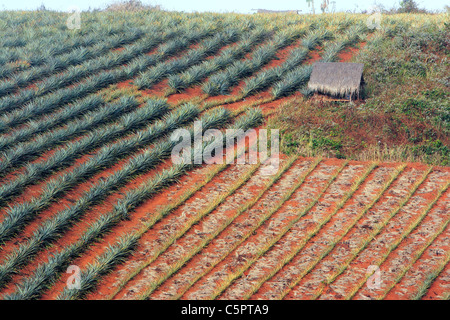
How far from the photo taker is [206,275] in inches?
368

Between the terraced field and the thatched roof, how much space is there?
66cm

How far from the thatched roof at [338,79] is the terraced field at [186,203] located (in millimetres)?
659

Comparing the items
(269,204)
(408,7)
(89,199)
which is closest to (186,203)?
(269,204)

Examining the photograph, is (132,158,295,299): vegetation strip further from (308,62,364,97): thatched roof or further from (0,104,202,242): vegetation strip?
(308,62,364,97): thatched roof

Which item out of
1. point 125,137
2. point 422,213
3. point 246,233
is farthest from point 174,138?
point 422,213

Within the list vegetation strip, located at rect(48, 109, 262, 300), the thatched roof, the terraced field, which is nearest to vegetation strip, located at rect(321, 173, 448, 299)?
the terraced field

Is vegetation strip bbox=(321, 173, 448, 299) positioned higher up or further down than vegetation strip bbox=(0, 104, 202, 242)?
further down

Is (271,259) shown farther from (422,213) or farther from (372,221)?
(422,213)

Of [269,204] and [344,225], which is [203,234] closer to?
[269,204]

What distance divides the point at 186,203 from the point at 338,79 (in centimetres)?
658

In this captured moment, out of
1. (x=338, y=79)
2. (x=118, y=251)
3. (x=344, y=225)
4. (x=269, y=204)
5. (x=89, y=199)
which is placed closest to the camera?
(x=118, y=251)

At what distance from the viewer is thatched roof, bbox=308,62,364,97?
15.5 metres

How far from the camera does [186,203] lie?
11.5m

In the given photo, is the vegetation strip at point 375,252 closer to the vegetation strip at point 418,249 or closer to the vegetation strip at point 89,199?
the vegetation strip at point 418,249
